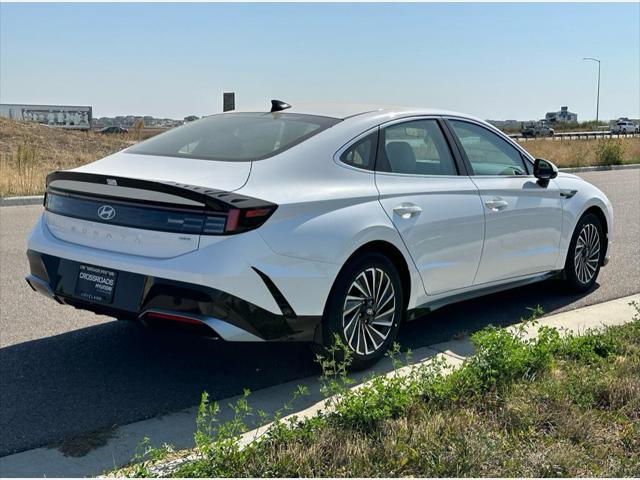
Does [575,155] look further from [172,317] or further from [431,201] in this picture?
[172,317]

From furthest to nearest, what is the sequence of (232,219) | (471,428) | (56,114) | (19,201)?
(56,114) → (19,201) → (232,219) → (471,428)

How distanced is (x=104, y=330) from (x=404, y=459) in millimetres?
3096

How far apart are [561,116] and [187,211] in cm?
12625

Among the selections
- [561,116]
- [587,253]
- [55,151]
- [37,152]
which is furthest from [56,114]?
[561,116]

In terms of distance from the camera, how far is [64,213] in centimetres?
462

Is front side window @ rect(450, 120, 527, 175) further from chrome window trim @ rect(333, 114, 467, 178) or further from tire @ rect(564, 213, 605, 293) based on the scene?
tire @ rect(564, 213, 605, 293)

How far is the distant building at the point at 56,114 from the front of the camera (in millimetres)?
43469

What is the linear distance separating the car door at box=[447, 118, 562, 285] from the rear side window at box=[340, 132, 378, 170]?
A: 0.96 metres

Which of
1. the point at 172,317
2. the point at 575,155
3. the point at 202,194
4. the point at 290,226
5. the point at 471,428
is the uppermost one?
the point at 575,155

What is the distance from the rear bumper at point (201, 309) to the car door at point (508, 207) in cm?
190

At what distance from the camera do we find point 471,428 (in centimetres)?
357

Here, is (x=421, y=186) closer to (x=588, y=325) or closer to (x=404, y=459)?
(x=588, y=325)

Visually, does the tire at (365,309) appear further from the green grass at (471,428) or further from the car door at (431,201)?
the green grass at (471,428)

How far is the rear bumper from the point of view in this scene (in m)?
4.07
